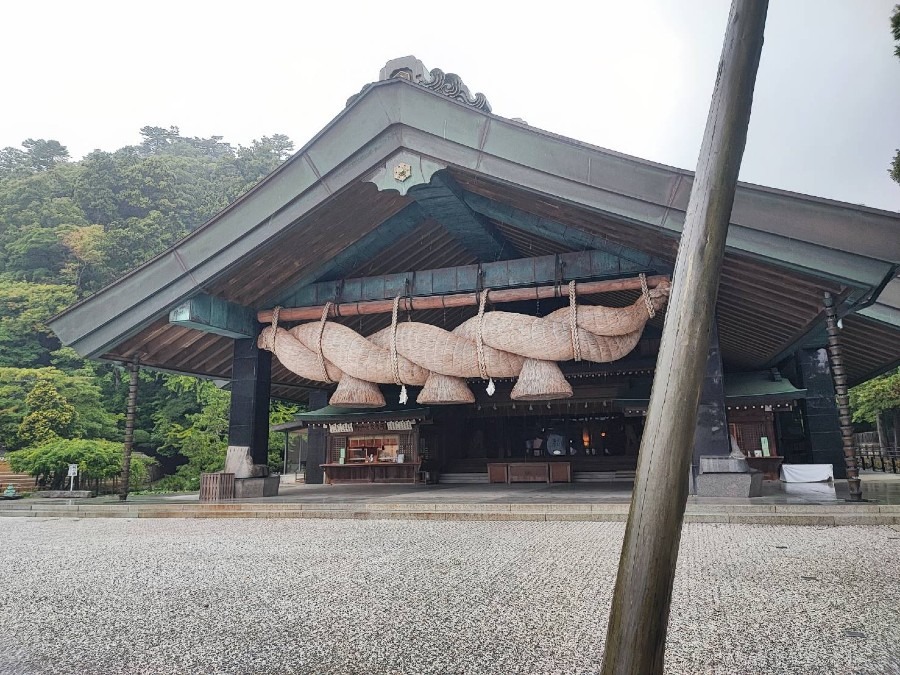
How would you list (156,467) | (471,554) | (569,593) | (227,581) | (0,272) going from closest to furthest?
(569,593), (227,581), (471,554), (156,467), (0,272)

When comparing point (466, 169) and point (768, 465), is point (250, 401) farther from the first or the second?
point (768, 465)

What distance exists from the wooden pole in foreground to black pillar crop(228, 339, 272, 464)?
9649 millimetres

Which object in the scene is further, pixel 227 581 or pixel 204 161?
pixel 204 161

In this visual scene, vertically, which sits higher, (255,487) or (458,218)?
(458,218)

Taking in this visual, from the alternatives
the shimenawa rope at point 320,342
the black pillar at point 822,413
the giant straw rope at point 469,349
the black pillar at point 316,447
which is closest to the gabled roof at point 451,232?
the shimenawa rope at point 320,342

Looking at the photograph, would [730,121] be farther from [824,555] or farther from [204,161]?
[204,161]

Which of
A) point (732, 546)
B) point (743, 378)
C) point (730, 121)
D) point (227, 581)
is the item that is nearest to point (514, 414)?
point (743, 378)

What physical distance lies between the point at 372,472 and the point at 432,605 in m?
13.1

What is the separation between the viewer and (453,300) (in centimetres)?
992

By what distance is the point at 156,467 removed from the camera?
2659 cm

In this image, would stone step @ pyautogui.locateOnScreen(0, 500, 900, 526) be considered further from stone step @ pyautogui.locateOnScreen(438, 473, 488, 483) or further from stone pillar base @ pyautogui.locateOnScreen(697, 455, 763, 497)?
stone step @ pyautogui.locateOnScreen(438, 473, 488, 483)

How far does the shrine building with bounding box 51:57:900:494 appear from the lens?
6914 mm

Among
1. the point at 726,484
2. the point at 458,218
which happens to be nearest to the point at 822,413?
the point at 726,484

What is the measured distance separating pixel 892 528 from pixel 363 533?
553 cm
